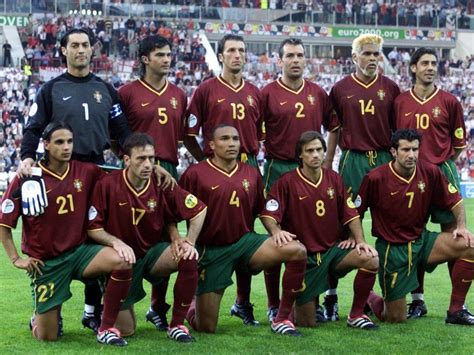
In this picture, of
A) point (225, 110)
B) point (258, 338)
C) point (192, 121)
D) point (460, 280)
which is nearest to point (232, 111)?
point (225, 110)

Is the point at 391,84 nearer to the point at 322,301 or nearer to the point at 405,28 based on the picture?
the point at 322,301

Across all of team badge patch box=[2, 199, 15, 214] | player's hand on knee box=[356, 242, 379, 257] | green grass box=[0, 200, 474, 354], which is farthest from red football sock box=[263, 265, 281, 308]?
team badge patch box=[2, 199, 15, 214]

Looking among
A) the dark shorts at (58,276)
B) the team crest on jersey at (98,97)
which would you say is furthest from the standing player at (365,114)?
the dark shorts at (58,276)

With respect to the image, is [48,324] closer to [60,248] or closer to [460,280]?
[60,248]

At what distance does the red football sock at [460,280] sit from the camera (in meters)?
7.77

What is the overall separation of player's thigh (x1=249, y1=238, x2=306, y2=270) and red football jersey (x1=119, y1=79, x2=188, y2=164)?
1.00m

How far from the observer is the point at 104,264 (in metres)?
6.98

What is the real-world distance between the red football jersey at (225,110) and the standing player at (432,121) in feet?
3.76

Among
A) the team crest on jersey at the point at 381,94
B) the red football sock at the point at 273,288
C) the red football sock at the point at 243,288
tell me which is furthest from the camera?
the team crest on jersey at the point at 381,94

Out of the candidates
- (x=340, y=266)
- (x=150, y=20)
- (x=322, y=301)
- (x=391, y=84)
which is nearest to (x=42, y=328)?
(x=340, y=266)

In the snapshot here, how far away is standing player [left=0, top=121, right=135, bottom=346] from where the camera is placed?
22.9 ft

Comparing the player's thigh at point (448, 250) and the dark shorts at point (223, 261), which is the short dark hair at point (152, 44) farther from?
the player's thigh at point (448, 250)

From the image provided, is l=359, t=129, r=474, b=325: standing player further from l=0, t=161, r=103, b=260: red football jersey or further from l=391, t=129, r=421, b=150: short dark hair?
l=0, t=161, r=103, b=260: red football jersey

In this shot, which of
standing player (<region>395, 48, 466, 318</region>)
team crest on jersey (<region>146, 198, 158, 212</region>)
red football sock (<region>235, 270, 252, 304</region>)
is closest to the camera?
team crest on jersey (<region>146, 198, 158, 212</region>)
